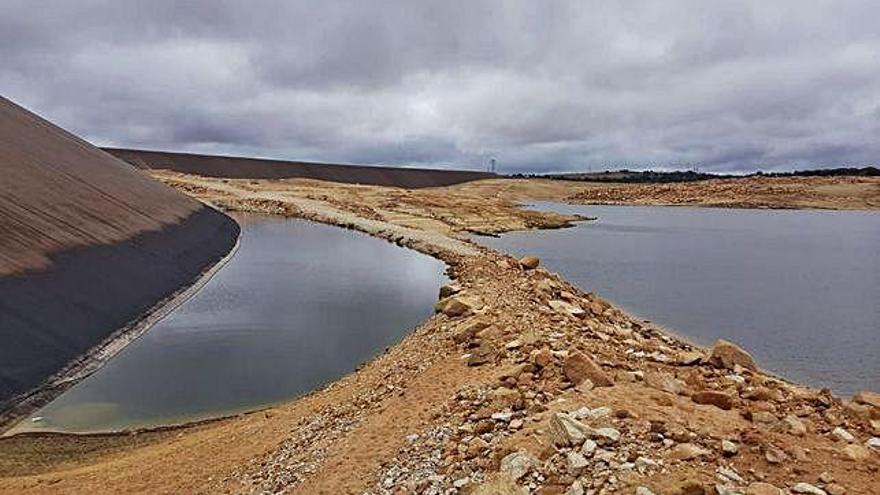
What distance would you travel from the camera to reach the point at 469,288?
695 inches

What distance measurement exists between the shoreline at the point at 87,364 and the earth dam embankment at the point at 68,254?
0.03 metres

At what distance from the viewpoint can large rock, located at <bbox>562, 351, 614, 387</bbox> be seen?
7.44 m

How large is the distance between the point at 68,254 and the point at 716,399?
17.0m

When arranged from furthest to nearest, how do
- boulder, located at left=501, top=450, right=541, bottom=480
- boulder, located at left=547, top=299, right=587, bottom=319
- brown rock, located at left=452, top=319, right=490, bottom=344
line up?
1. boulder, located at left=547, top=299, right=587, bottom=319
2. brown rock, located at left=452, top=319, right=490, bottom=344
3. boulder, located at left=501, top=450, right=541, bottom=480

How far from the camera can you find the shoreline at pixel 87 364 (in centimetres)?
1088

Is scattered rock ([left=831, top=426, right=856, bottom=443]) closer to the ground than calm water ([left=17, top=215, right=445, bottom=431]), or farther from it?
farther from it

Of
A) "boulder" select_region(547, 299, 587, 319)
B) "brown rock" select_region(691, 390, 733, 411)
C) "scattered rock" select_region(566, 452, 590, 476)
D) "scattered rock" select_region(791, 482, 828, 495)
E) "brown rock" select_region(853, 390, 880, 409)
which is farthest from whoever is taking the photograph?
"boulder" select_region(547, 299, 587, 319)

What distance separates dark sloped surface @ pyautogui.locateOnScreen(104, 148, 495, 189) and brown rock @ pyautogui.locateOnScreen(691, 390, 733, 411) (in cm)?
8817

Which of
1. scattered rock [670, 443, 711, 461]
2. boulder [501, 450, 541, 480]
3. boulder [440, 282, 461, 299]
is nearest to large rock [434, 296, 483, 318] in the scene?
boulder [440, 282, 461, 299]

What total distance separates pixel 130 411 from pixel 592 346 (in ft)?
25.6

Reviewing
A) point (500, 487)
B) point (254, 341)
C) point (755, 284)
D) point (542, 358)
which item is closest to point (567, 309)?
point (542, 358)

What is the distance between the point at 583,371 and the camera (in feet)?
24.8

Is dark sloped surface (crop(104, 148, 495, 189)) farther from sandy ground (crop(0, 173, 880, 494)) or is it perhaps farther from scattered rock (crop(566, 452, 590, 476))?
scattered rock (crop(566, 452, 590, 476))

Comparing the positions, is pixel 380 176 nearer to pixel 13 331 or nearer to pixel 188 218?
pixel 188 218
